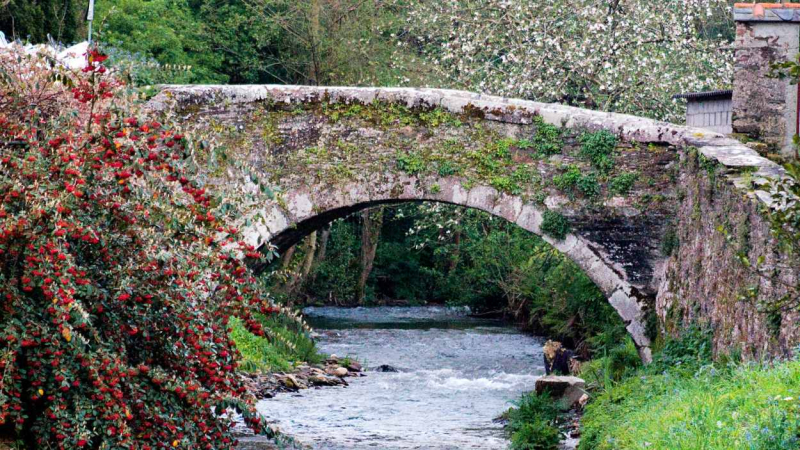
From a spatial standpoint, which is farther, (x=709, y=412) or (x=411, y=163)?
(x=411, y=163)

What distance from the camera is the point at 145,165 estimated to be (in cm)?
556

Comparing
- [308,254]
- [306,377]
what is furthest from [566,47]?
[308,254]

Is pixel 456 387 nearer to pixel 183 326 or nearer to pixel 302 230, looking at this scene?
pixel 302 230

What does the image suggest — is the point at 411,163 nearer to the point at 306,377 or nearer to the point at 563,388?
the point at 563,388

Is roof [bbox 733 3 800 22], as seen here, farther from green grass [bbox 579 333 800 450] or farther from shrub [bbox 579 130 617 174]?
green grass [bbox 579 333 800 450]

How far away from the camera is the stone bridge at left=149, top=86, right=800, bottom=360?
33.1ft

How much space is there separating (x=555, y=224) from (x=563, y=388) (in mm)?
1966

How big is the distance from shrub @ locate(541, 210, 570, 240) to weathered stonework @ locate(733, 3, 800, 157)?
1761mm

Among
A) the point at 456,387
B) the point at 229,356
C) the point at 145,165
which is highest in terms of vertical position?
the point at 145,165

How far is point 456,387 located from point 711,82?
5.34 m

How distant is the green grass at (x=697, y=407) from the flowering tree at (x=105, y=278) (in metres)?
2.29

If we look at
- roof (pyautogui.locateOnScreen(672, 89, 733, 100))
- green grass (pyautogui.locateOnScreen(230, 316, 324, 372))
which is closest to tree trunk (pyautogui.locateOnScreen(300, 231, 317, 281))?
green grass (pyautogui.locateOnScreen(230, 316, 324, 372))

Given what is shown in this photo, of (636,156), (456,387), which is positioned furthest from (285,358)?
(636,156)

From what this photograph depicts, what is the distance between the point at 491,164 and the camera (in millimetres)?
10242
